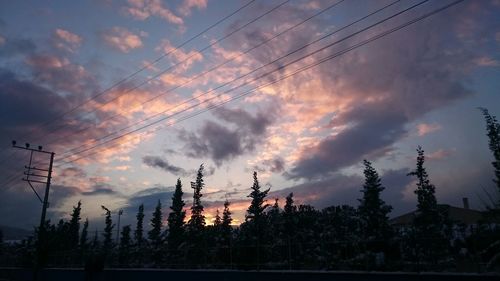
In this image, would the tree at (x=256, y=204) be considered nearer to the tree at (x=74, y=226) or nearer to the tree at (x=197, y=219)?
the tree at (x=197, y=219)

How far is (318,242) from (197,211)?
48.7 m

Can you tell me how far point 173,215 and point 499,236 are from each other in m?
59.0

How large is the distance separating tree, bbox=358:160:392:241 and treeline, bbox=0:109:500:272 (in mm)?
94

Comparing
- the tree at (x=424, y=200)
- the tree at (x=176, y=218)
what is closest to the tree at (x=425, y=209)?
the tree at (x=424, y=200)

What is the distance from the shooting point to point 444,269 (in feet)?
45.5

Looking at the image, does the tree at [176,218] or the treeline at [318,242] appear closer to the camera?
the treeline at [318,242]

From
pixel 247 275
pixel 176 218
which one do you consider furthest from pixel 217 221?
pixel 247 275

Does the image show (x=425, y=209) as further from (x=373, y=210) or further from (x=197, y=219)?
(x=197, y=219)

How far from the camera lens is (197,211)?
6469 centimetres

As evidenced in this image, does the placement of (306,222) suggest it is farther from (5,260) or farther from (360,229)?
(5,260)

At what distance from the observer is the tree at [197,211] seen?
63.1 m

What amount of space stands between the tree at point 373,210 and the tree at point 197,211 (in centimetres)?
2932

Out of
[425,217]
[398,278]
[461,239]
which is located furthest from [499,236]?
[425,217]

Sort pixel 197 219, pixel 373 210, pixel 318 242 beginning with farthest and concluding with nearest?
pixel 197 219 < pixel 373 210 < pixel 318 242
